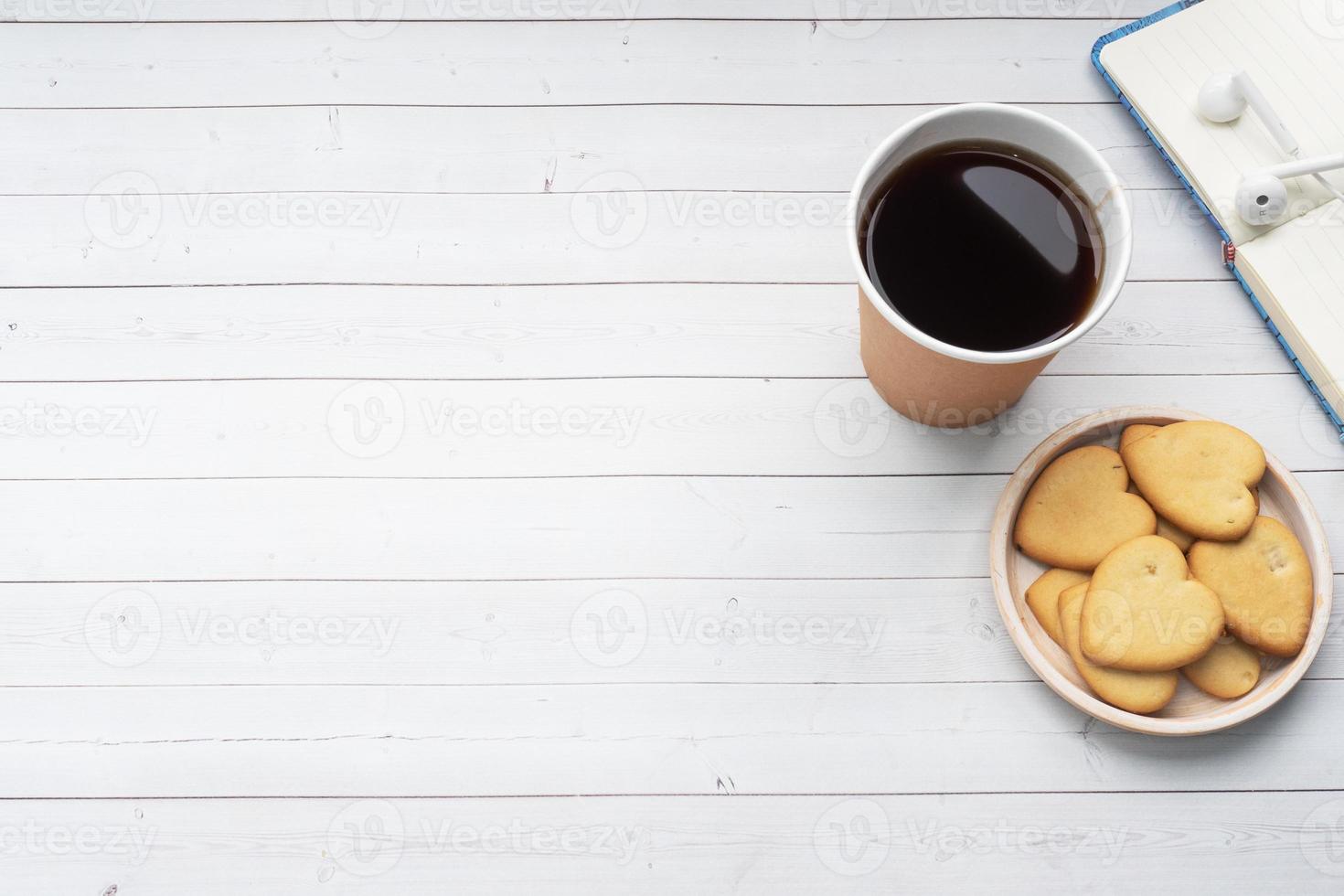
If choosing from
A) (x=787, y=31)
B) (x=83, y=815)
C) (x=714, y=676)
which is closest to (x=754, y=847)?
(x=714, y=676)

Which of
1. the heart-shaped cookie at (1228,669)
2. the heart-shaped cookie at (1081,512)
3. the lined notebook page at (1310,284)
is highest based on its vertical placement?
the lined notebook page at (1310,284)

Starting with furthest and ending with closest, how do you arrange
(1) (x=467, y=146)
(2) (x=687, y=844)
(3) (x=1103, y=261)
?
(1) (x=467, y=146), (2) (x=687, y=844), (3) (x=1103, y=261)

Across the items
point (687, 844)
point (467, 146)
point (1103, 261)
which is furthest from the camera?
point (467, 146)

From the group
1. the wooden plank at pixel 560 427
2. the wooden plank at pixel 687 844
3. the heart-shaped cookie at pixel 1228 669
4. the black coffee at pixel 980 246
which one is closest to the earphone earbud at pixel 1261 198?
the wooden plank at pixel 560 427

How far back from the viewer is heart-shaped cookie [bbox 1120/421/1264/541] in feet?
2.16

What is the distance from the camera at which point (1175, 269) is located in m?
0.79

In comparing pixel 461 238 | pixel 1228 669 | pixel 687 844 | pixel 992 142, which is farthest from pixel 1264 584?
pixel 461 238

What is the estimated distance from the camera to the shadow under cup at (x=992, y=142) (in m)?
0.57

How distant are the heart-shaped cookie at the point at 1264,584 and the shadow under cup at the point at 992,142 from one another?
19 centimetres

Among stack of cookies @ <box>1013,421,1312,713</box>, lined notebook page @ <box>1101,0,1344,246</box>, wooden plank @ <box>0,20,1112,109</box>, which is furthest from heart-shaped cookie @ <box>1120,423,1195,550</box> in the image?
wooden plank @ <box>0,20,1112,109</box>

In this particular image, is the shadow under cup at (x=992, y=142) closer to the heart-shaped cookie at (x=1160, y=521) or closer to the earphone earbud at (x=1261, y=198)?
the heart-shaped cookie at (x=1160, y=521)

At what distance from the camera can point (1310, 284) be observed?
75 cm

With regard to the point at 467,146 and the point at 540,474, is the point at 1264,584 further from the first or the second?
the point at 467,146

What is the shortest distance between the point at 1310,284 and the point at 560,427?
2.08 feet
